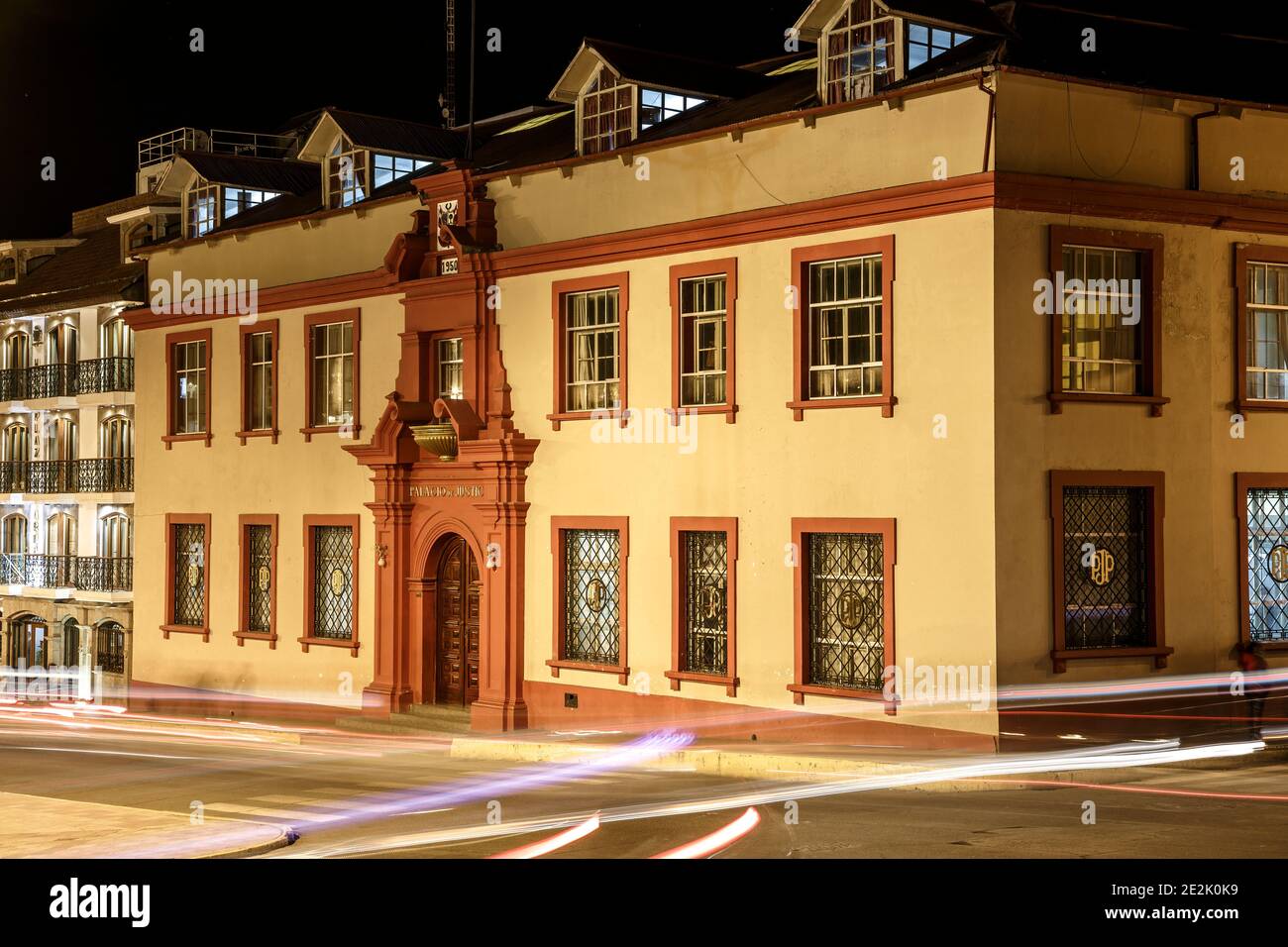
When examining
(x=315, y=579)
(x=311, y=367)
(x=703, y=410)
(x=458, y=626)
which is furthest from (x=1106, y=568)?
(x=311, y=367)

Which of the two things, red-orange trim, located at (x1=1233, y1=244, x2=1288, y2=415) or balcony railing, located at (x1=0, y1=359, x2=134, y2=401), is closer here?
red-orange trim, located at (x1=1233, y1=244, x2=1288, y2=415)

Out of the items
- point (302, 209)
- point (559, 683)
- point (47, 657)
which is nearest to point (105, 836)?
point (559, 683)

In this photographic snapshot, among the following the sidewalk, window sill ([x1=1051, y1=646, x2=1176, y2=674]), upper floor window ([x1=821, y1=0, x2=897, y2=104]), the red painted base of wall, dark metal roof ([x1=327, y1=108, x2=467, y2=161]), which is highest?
dark metal roof ([x1=327, y1=108, x2=467, y2=161])

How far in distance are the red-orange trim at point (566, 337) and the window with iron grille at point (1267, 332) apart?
326 inches

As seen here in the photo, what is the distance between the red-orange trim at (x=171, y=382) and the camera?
3180cm

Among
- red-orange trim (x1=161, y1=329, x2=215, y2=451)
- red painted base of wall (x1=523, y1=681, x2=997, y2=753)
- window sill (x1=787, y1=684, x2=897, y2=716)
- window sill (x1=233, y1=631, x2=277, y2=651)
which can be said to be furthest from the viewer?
red-orange trim (x1=161, y1=329, x2=215, y2=451)

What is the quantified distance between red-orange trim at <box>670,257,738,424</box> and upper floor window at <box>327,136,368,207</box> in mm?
9295

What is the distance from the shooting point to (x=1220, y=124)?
67.6 feet

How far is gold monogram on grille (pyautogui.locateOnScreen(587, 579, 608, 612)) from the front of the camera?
24.4m

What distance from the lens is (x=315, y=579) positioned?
97.0 ft

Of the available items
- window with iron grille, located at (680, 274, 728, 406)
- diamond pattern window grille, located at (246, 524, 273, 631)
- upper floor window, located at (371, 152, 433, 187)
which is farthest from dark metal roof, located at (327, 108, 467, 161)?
window with iron grille, located at (680, 274, 728, 406)

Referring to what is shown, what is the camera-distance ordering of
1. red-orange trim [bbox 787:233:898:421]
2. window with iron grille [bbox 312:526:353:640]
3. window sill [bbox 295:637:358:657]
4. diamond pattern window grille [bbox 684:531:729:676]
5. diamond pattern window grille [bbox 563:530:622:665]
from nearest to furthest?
red-orange trim [bbox 787:233:898:421], diamond pattern window grille [bbox 684:531:729:676], diamond pattern window grille [bbox 563:530:622:665], window sill [bbox 295:637:358:657], window with iron grille [bbox 312:526:353:640]

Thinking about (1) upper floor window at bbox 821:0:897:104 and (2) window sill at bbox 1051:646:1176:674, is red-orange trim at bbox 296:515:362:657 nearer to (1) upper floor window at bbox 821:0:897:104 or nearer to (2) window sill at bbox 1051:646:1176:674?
(1) upper floor window at bbox 821:0:897:104

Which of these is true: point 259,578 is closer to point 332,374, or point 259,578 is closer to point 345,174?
point 332,374
